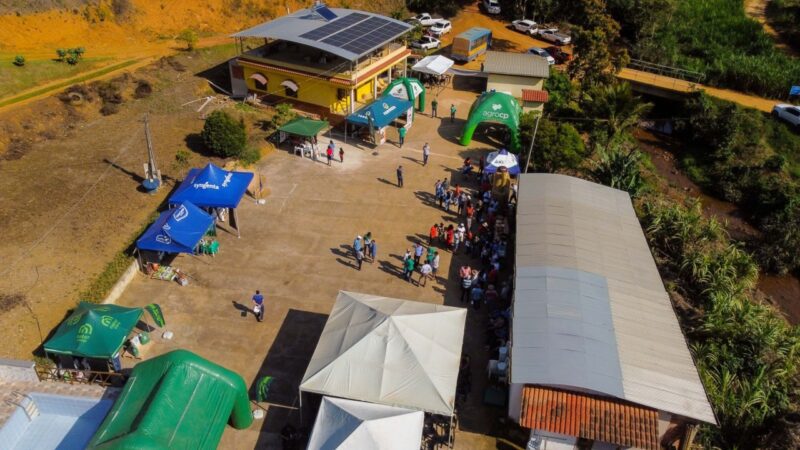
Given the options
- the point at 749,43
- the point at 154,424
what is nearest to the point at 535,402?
the point at 154,424

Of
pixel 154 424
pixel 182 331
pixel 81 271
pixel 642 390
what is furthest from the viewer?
pixel 81 271

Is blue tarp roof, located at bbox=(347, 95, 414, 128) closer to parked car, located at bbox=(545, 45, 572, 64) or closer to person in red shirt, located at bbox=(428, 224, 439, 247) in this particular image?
person in red shirt, located at bbox=(428, 224, 439, 247)

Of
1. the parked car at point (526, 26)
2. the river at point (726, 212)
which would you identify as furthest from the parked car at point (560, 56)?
the river at point (726, 212)

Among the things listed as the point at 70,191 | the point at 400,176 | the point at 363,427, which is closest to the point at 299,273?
the point at 400,176

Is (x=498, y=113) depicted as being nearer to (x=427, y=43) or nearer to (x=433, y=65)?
(x=433, y=65)

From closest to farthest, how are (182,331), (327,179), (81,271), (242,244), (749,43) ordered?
(182,331), (81,271), (242,244), (327,179), (749,43)

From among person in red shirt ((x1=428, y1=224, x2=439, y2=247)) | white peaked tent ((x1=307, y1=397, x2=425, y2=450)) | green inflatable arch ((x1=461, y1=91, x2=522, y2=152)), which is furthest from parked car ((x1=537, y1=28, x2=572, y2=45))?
white peaked tent ((x1=307, y1=397, x2=425, y2=450))

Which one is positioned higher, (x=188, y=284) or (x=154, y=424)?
(x=154, y=424)

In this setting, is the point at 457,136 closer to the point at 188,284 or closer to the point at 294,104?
the point at 294,104
